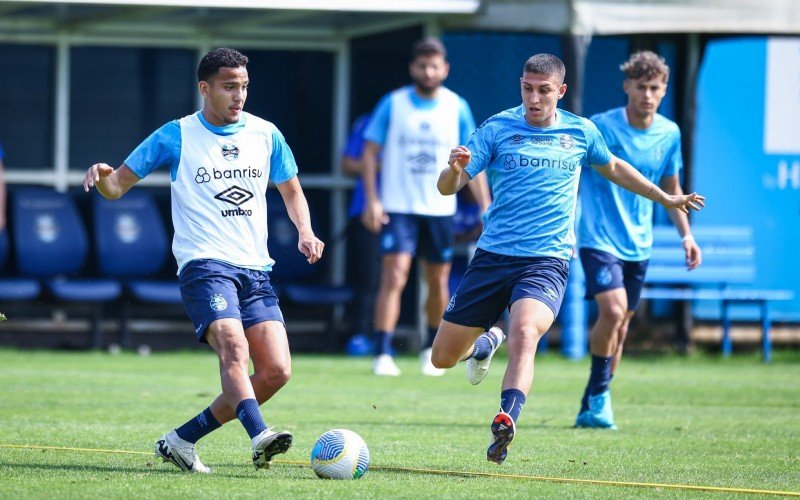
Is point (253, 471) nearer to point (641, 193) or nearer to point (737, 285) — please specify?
point (641, 193)

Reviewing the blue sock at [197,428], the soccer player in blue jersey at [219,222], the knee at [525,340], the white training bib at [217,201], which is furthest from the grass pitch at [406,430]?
the white training bib at [217,201]

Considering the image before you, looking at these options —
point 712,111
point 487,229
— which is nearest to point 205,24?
point 712,111

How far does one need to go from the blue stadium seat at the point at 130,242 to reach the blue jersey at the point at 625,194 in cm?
684

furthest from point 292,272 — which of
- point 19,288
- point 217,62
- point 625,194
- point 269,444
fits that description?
point 269,444

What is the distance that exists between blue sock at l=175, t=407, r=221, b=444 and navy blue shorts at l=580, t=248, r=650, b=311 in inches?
132

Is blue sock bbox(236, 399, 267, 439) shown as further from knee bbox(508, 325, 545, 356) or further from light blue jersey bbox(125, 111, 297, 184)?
knee bbox(508, 325, 545, 356)

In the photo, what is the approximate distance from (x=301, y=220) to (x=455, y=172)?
85 cm

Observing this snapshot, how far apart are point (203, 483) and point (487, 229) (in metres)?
2.39

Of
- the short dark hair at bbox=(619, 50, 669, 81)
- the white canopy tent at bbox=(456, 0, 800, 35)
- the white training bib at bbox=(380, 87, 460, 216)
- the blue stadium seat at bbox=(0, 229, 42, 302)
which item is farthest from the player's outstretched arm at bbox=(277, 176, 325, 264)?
the blue stadium seat at bbox=(0, 229, 42, 302)

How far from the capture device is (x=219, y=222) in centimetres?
736

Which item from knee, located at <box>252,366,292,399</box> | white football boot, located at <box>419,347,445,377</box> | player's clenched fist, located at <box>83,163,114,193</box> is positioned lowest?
white football boot, located at <box>419,347,445,377</box>

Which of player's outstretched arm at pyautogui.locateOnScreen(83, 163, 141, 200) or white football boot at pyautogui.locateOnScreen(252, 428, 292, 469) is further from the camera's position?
player's outstretched arm at pyautogui.locateOnScreen(83, 163, 141, 200)

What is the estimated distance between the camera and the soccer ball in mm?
6984

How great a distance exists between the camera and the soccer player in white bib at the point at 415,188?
13273 millimetres
